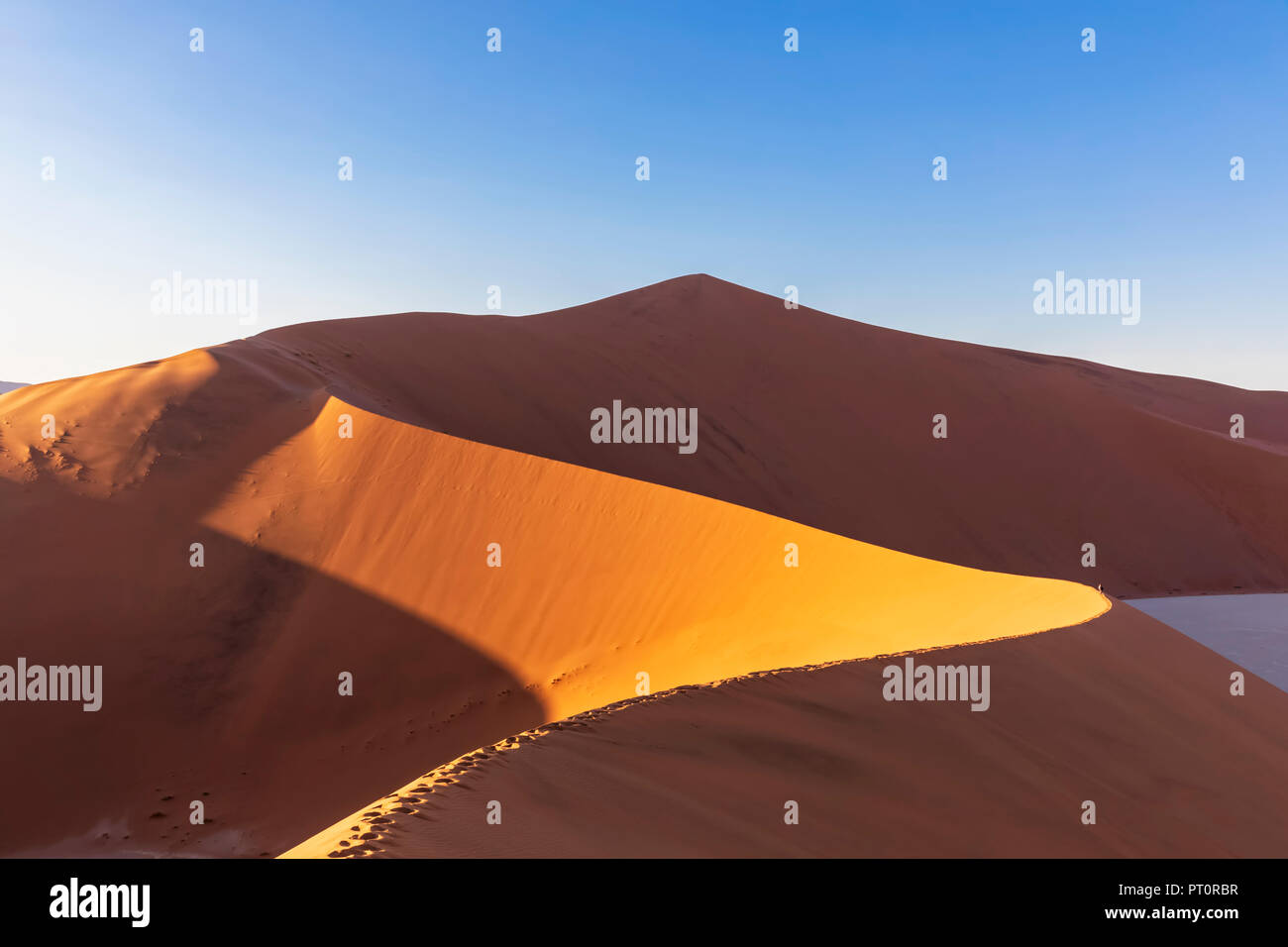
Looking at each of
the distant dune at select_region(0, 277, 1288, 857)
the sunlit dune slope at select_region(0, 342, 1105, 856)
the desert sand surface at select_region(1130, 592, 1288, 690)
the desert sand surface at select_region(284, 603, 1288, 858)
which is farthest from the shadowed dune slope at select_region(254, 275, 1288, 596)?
A: the desert sand surface at select_region(284, 603, 1288, 858)

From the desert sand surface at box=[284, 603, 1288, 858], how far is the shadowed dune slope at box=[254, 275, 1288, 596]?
44.7 ft

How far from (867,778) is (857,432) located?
21.3 metres

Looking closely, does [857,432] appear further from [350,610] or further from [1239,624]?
[350,610]

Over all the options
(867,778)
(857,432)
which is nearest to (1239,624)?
(857,432)

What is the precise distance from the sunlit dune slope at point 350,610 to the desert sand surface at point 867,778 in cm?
140

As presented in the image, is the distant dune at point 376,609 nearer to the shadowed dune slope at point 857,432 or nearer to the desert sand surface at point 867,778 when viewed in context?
the desert sand surface at point 867,778

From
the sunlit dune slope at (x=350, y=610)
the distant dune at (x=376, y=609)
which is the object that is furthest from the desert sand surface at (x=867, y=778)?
the sunlit dune slope at (x=350, y=610)

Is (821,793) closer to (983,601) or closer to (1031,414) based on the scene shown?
(983,601)

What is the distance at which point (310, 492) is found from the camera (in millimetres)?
12906

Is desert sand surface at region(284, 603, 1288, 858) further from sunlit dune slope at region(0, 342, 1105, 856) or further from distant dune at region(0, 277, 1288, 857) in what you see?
sunlit dune slope at region(0, 342, 1105, 856)

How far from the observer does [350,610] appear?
35.3ft

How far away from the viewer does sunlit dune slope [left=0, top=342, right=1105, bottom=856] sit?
8.40 metres

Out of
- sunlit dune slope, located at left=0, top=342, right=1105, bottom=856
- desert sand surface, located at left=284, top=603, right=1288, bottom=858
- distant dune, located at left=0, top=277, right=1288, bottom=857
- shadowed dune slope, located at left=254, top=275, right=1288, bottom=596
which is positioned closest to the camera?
desert sand surface, located at left=284, top=603, right=1288, bottom=858
